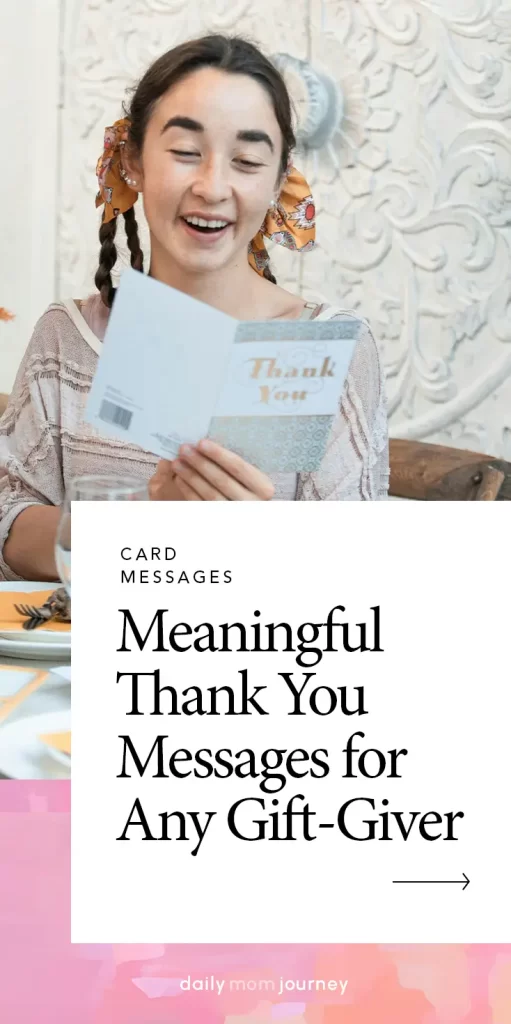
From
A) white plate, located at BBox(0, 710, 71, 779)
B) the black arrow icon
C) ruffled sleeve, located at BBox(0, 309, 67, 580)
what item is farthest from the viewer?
ruffled sleeve, located at BBox(0, 309, 67, 580)

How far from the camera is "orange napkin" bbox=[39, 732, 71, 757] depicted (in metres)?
0.56

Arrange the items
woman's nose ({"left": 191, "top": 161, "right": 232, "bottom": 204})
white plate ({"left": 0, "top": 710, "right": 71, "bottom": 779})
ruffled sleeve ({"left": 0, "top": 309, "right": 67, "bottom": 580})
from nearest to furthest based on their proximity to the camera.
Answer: white plate ({"left": 0, "top": 710, "right": 71, "bottom": 779}) < woman's nose ({"left": 191, "top": 161, "right": 232, "bottom": 204}) < ruffled sleeve ({"left": 0, "top": 309, "right": 67, "bottom": 580})

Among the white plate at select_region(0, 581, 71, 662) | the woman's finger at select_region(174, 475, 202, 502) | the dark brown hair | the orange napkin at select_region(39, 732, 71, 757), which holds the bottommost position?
the orange napkin at select_region(39, 732, 71, 757)

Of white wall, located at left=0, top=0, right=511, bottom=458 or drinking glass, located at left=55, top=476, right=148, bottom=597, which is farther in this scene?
white wall, located at left=0, top=0, right=511, bottom=458

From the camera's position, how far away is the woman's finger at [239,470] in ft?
2.38

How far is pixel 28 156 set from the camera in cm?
86

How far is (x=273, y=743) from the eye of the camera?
65 cm

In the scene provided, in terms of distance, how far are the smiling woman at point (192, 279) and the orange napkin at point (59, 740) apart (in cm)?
23

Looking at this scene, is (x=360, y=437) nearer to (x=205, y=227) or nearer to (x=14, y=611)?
(x=205, y=227)

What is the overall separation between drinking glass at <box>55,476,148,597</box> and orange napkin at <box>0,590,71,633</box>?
0.06 metres

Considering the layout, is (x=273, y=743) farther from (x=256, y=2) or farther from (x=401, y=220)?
(x=256, y=2)

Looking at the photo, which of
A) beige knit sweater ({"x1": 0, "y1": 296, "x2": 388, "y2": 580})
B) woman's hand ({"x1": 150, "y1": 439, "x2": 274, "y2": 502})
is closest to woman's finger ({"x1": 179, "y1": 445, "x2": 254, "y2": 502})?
woman's hand ({"x1": 150, "y1": 439, "x2": 274, "y2": 502})

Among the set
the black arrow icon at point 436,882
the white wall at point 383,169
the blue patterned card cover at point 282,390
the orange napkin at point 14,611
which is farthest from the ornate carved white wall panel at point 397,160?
the black arrow icon at point 436,882

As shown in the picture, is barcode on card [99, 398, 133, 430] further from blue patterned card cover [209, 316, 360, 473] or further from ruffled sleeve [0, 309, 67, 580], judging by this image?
ruffled sleeve [0, 309, 67, 580]
